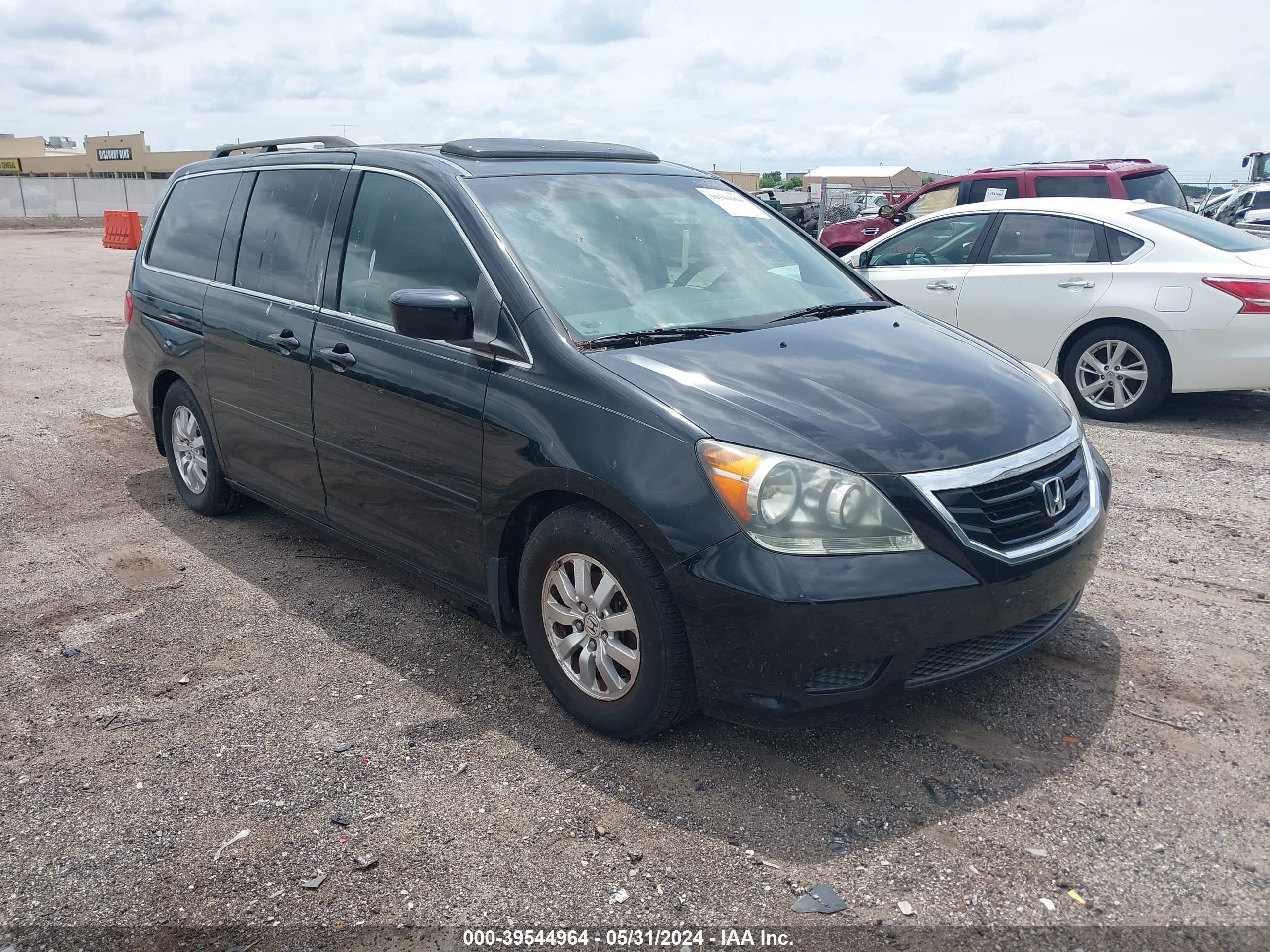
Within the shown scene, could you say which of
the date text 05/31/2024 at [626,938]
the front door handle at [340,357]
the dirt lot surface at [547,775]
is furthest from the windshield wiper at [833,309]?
the date text 05/31/2024 at [626,938]

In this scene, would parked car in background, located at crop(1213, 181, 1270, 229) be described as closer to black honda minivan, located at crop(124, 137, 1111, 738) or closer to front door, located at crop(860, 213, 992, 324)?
front door, located at crop(860, 213, 992, 324)

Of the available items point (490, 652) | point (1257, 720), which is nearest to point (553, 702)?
point (490, 652)

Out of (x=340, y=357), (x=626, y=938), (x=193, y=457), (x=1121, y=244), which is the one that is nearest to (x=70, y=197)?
(x=193, y=457)

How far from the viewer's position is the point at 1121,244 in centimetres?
773

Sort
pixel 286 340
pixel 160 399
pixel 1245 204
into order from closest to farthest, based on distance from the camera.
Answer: pixel 286 340
pixel 160 399
pixel 1245 204

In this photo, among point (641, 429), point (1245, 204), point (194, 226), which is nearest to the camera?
point (641, 429)

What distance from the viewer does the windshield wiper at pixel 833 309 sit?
13.4 feet

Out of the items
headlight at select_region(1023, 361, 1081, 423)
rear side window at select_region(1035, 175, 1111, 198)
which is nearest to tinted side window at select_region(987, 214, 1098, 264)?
rear side window at select_region(1035, 175, 1111, 198)

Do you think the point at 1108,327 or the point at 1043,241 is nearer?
the point at 1108,327

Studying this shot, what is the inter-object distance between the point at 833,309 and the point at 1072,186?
27.1 ft

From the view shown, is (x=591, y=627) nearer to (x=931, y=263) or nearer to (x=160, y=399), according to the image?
(x=160, y=399)

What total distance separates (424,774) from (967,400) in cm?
211

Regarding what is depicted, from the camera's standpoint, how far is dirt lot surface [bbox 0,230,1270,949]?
2.73 meters

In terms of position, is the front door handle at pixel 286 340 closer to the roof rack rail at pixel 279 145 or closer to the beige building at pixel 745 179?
the roof rack rail at pixel 279 145
